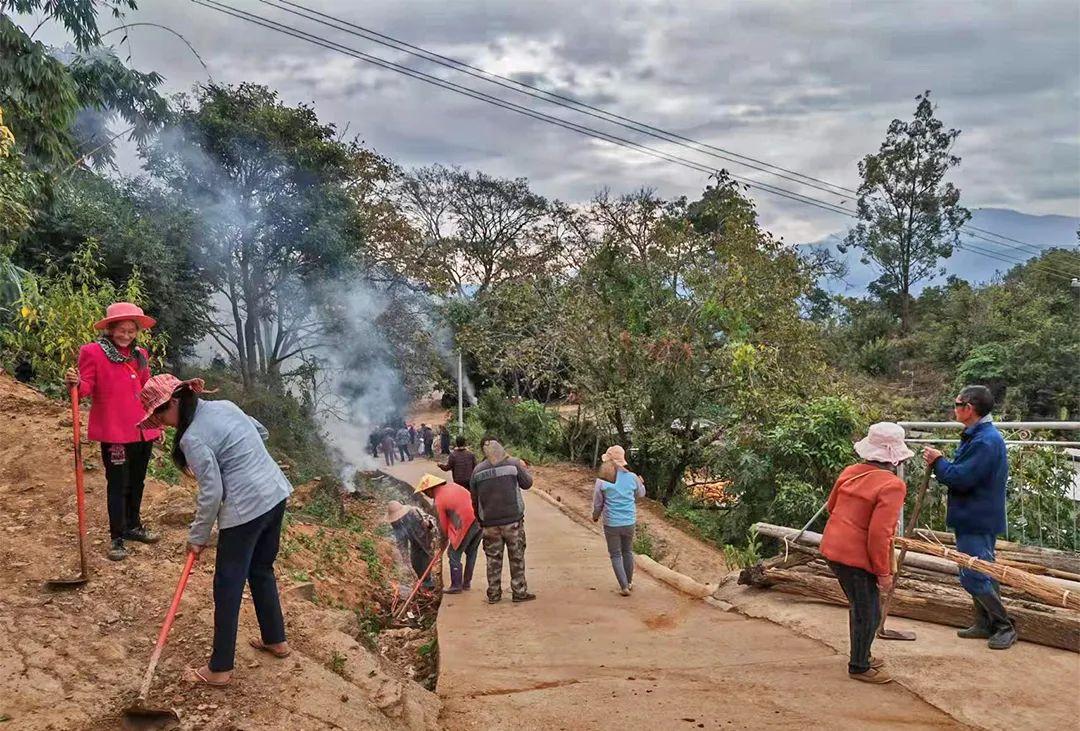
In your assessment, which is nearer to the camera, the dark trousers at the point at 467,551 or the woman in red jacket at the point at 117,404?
the woman in red jacket at the point at 117,404

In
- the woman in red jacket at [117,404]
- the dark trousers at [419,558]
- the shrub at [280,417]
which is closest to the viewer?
the woman in red jacket at [117,404]

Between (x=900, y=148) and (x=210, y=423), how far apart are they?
35200 mm

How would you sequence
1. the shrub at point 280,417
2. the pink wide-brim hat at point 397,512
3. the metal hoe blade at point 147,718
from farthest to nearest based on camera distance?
the shrub at point 280,417
the pink wide-brim hat at point 397,512
the metal hoe blade at point 147,718

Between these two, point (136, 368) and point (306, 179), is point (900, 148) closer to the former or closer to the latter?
point (306, 179)

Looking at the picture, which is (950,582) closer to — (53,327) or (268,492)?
(268,492)

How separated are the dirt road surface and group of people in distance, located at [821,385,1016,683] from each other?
1.42 ft

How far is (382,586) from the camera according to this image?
877 cm

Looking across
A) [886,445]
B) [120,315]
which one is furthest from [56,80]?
[886,445]

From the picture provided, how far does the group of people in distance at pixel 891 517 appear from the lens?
13.7ft

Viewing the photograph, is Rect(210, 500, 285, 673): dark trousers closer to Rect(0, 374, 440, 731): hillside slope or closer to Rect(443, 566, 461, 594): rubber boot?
Rect(0, 374, 440, 731): hillside slope

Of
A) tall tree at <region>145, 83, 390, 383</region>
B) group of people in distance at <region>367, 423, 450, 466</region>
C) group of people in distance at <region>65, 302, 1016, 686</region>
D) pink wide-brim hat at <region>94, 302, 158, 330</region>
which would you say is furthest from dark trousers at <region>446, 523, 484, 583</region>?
group of people in distance at <region>367, 423, 450, 466</region>

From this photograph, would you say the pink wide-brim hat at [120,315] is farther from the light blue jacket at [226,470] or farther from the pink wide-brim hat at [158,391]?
the light blue jacket at [226,470]

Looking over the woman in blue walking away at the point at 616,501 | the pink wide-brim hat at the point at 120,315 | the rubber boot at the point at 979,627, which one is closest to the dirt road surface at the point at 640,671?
the woman in blue walking away at the point at 616,501

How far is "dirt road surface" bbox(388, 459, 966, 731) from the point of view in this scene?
12.7 ft
